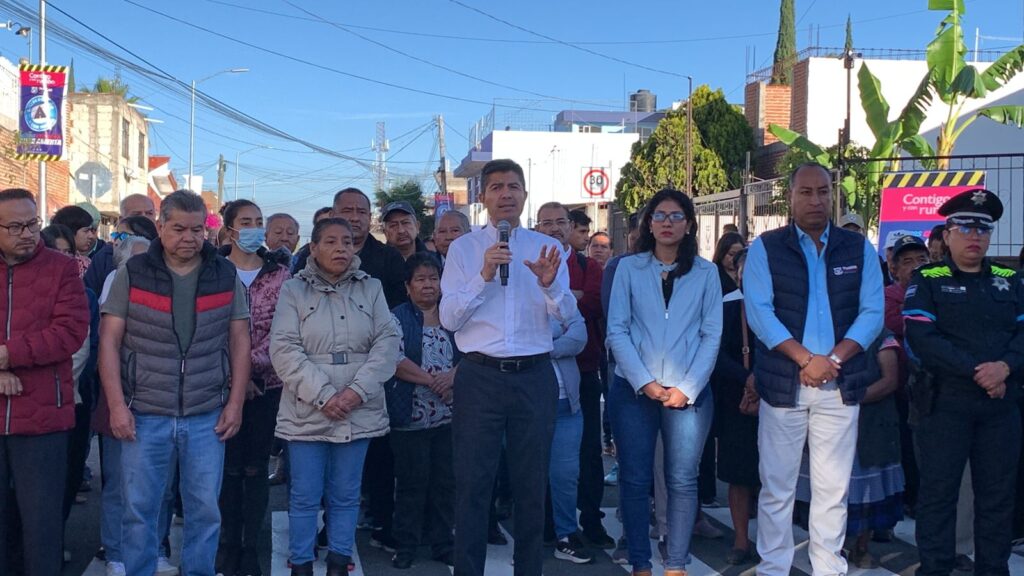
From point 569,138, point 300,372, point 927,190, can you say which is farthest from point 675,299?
point 569,138

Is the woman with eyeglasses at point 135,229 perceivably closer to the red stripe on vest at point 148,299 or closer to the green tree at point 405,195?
the red stripe on vest at point 148,299

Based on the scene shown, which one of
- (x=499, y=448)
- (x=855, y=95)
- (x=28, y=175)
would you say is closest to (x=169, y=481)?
(x=499, y=448)

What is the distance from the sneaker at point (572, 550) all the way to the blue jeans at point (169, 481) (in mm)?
2199

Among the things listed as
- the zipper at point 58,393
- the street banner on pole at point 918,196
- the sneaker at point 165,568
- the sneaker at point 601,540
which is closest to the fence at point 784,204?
the street banner on pole at point 918,196

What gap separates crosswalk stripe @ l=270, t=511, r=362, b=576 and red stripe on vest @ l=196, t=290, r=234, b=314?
1795 mm

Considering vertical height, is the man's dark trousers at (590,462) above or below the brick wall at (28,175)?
below

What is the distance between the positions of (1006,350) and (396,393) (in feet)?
11.9

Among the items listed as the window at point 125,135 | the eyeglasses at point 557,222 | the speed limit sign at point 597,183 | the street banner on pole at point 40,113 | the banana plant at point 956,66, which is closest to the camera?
the eyeglasses at point 557,222

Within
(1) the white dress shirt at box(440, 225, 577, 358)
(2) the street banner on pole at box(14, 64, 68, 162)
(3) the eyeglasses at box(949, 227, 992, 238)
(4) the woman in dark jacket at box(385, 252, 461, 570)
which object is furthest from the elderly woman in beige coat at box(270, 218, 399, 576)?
(2) the street banner on pole at box(14, 64, 68, 162)

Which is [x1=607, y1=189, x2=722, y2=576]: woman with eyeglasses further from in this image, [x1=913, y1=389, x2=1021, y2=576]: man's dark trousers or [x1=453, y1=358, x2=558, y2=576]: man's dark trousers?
[x1=913, y1=389, x2=1021, y2=576]: man's dark trousers

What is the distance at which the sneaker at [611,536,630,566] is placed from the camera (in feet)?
19.8

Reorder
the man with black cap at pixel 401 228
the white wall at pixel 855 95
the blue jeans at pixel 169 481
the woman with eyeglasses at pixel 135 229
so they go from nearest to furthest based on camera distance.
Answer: the blue jeans at pixel 169 481 < the woman with eyeglasses at pixel 135 229 < the man with black cap at pixel 401 228 < the white wall at pixel 855 95

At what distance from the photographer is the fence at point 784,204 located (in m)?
11.1

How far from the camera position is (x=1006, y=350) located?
210 inches
